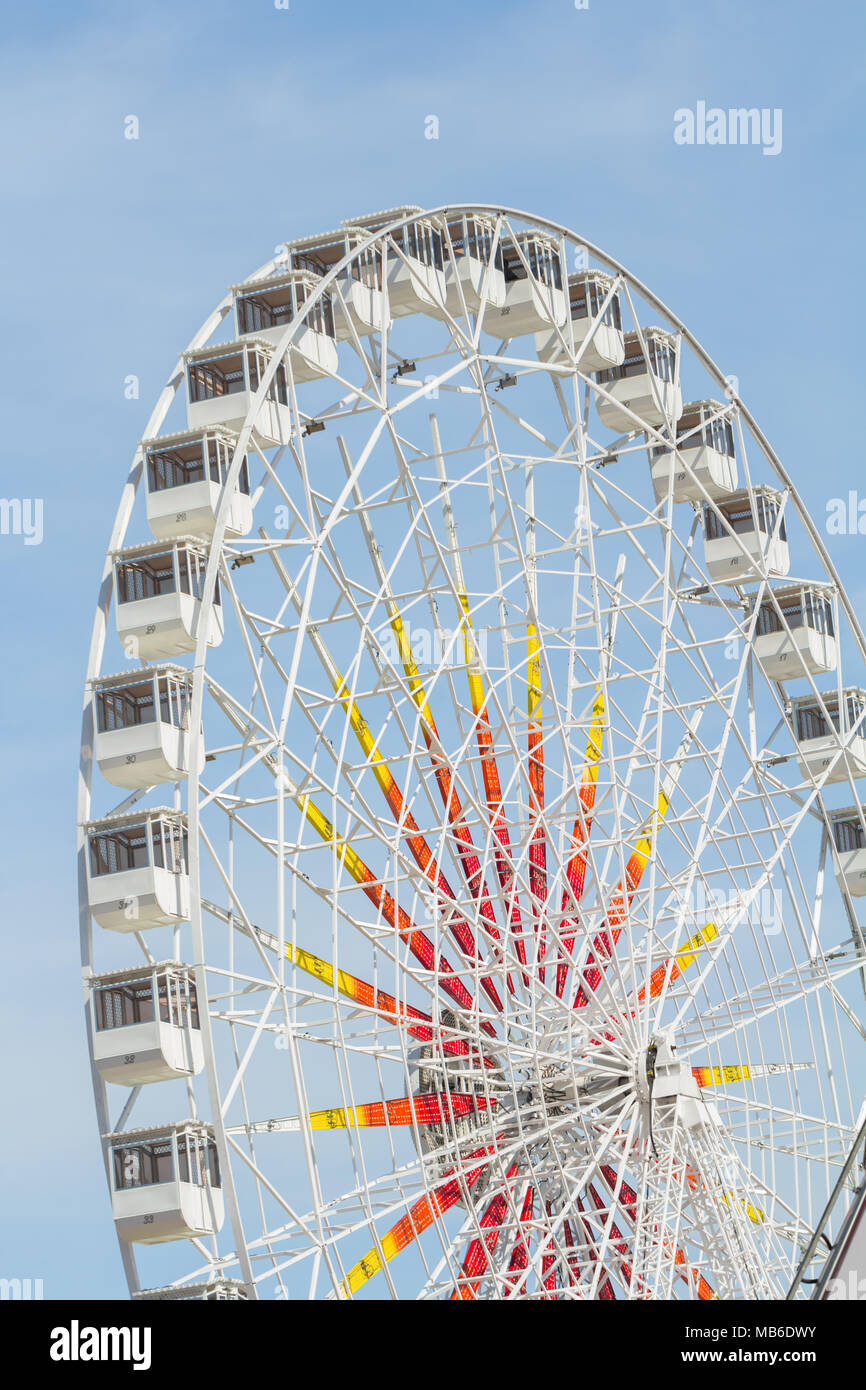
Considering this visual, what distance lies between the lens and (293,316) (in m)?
21.8

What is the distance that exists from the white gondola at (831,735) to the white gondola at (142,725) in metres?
10.6

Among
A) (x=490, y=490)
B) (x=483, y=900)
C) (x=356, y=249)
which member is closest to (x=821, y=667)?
(x=490, y=490)

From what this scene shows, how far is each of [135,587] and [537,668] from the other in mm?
6541

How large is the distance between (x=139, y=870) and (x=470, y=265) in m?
8.00

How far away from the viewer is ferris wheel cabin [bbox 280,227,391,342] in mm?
22562

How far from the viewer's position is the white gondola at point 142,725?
20531 mm

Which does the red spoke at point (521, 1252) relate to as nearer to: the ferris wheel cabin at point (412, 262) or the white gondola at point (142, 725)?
the white gondola at point (142, 725)

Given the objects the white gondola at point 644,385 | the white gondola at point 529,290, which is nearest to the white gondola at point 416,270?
the white gondola at point 529,290

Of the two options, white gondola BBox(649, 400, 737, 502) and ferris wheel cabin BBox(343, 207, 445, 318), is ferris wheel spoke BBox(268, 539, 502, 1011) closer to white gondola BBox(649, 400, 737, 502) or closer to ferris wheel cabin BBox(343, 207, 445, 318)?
ferris wheel cabin BBox(343, 207, 445, 318)

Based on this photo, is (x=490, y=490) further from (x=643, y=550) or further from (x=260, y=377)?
(x=260, y=377)

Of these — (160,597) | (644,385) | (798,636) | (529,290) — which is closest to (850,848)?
(798,636)

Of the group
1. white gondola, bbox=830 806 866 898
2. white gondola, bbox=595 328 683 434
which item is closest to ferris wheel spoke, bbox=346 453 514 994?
white gondola, bbox=595 328 683 434

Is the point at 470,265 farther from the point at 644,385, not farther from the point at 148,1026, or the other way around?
the point at 148,1026

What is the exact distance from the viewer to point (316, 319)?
869 inches
